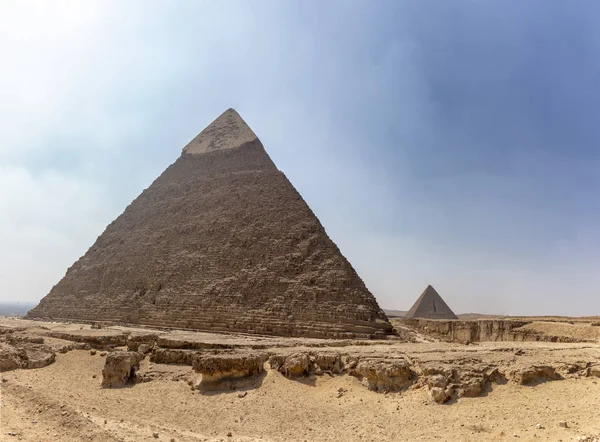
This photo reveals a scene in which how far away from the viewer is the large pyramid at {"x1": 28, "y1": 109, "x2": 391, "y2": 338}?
17.0 m

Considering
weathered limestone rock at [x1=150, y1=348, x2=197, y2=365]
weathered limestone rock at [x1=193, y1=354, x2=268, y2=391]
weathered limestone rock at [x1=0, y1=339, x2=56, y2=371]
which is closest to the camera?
weathered limestone rock at [x1=193, y1=354, x2=268, y2=391]

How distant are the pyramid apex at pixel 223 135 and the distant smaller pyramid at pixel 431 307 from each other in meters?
20.2

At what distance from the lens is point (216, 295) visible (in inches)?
768

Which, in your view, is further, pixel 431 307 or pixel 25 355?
pixel 431 307

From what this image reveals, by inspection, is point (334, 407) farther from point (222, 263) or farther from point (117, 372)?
point (222, 263)

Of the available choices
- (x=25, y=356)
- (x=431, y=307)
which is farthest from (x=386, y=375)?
(x=431, y=307)

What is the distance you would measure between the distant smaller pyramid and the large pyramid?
18.5 meters

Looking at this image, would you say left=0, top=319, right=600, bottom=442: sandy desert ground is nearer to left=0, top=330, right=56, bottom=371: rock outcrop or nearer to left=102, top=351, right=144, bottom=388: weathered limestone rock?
left=102, top=351, right=144, bottom=388: weathered limestone rock

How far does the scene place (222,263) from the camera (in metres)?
21.2

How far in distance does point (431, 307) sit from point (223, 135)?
74.6ft

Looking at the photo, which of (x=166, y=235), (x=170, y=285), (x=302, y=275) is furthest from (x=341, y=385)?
(x=166, y=235)

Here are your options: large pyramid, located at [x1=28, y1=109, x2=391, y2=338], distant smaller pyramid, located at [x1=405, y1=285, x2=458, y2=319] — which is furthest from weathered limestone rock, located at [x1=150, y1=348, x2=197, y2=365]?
distant smaller pyramid, located at [x1=405, y1=285, x2=458, y2=319]

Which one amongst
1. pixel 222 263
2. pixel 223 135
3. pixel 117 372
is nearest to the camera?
pixel 117 372

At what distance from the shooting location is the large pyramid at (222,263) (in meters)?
17.0
